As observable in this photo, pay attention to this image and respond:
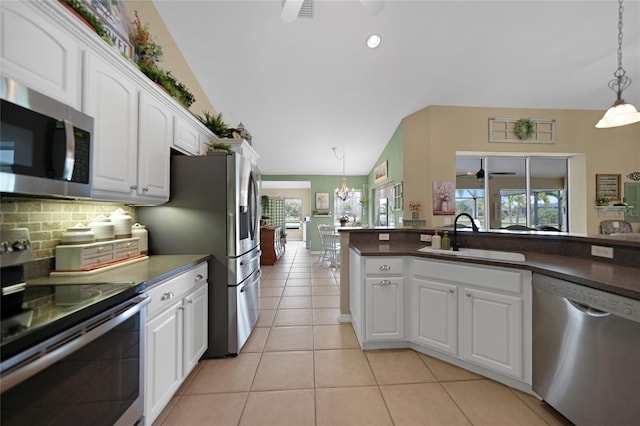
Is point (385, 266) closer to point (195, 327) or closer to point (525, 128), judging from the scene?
point (195, 327)

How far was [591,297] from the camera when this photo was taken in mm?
1205

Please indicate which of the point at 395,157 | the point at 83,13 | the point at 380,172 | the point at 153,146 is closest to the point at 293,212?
the point at 380,172

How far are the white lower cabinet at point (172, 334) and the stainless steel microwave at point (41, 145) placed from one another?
0.66 m

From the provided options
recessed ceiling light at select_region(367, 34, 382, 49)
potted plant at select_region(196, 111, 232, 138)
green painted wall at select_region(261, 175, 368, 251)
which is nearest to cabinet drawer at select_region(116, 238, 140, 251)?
potted plant at select_region(196, 111, 232, 138)

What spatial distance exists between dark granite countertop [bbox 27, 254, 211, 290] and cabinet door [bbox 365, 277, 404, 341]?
147cm

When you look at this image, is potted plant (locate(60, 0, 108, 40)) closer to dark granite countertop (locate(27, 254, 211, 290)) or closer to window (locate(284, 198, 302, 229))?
dark granite countertop (locate(27, 254, 211, 290))

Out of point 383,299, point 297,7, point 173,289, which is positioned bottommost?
point 383,299

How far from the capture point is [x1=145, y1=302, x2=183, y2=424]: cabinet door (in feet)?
4.17

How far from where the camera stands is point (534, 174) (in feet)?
15.3

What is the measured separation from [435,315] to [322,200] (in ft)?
18.2

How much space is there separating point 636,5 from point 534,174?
9.00ft

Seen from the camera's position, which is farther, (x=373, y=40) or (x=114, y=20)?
(x=373, y=40)

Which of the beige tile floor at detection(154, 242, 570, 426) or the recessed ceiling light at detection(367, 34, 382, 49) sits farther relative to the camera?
the recessed ceiling light at detection(367, 34, 382, 49)

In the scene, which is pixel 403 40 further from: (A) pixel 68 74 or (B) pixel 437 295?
(A) pixel 68 74
